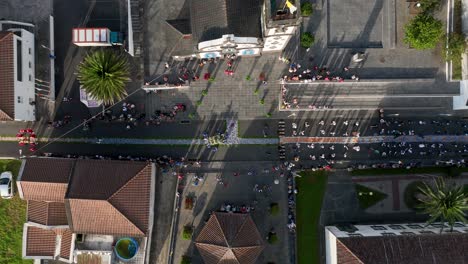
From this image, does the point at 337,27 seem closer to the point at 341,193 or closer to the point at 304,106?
the point at 304,106

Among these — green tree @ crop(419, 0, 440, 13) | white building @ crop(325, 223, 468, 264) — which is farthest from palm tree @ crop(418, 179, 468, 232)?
green tree @ crop(419, 0, 440, 13)

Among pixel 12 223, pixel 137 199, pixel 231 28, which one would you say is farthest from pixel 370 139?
pixel 12 223

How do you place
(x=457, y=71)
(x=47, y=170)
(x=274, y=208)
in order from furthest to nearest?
(x=274, y=208) → (x=457, y=71) → (x=47, y=170)

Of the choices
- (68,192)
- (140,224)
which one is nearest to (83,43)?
(68,192)

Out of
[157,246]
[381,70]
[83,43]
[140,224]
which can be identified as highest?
[83,43]

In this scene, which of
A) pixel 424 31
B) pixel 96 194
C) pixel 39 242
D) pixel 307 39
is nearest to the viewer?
pixel 96 194

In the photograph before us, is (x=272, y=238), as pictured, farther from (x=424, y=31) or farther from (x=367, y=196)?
(x=424, y=31)

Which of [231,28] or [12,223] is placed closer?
[231,28]

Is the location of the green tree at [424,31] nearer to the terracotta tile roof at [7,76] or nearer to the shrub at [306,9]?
the shrub at [306,9]
